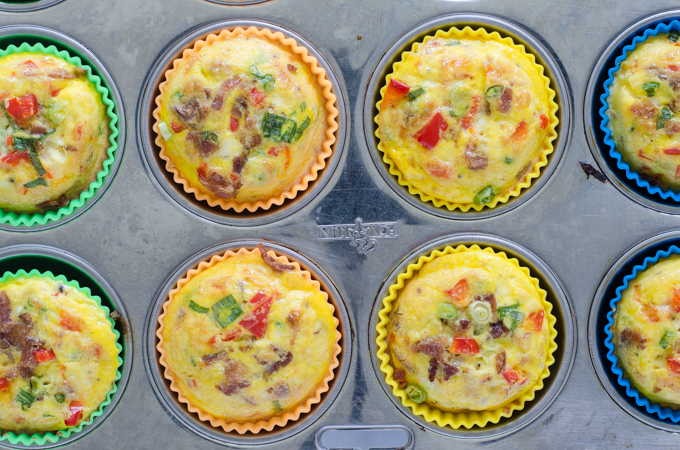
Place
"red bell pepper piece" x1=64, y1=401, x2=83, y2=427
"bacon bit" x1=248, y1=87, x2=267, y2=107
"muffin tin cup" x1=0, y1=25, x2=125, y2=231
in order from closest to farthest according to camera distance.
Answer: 1. "bacon bit" x1=248, y1=87, x2=267, y2=107
2. "red bell pepper piece" x1=64, y1=401, x2=83, y2=427
3. "muffin tin cup" x1=0, y1=25, x2=125, y2=231

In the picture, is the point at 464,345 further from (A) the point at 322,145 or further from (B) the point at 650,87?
(B) the point at 650,87

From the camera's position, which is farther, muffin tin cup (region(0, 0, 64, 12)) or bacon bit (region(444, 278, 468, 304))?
muffin tin cup (region(0, 0, 64, 12))

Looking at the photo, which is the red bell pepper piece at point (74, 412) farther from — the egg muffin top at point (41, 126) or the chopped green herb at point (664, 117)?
the chopped green herb at point (664, 117)

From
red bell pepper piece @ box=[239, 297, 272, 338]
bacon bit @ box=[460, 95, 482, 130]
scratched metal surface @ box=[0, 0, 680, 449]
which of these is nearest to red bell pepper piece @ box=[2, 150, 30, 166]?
scratched metal surface @ box=[0, 0, 680, 449]

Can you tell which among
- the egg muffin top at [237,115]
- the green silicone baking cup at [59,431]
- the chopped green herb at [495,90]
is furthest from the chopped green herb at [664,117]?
the green silicone baking cup at [59,431]

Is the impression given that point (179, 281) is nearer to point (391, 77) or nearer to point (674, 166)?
point (391, 77)

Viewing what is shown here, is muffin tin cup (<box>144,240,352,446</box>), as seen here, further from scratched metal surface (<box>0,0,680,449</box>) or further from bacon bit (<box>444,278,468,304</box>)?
bacon bit (<box>444,278,468,304</box>)
